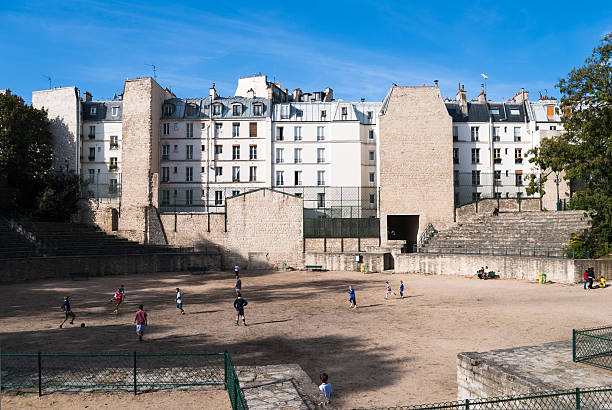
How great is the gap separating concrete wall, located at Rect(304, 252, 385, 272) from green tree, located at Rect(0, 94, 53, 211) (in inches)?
1115

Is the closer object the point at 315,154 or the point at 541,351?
the point at 541,351

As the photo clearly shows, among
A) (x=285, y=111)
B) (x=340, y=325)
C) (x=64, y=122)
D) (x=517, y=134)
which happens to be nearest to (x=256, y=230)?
(x=285, y=111)

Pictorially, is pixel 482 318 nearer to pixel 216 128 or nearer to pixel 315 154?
pixel 315 154

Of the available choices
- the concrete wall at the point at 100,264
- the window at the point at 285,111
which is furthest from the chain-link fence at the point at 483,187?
the concrete wall at the point at 100,264

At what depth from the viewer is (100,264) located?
38.9 meters

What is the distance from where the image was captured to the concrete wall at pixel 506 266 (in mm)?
31422

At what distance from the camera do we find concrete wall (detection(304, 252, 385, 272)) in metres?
42.5

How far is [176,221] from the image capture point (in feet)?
158

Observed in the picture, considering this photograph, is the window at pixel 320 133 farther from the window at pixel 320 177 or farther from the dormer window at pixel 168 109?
the dormer window at pixel 168 109

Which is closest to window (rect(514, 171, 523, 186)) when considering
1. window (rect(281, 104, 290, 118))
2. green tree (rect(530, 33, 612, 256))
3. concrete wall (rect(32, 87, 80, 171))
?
green tree (rect(530, 33, 612, 256))

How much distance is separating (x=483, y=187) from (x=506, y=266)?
786 inches

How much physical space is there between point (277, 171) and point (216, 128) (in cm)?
902

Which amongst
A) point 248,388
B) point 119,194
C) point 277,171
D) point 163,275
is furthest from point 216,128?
point 248,388

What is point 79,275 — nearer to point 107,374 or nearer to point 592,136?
point 107,374
